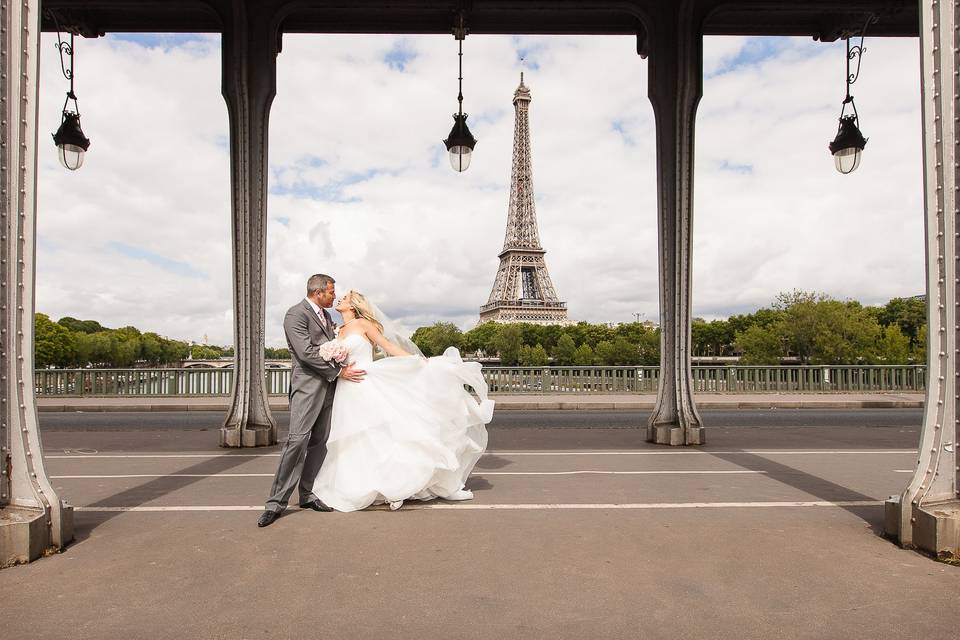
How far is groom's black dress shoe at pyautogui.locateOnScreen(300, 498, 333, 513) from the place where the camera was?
6.19 metres

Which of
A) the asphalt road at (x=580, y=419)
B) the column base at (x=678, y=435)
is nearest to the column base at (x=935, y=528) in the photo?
the column base at (x=678, y=435)

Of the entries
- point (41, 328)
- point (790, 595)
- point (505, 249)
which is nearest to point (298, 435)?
point (790, 595)

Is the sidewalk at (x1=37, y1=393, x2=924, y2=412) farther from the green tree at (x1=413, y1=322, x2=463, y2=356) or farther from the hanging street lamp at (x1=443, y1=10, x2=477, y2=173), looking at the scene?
the green tree at (x1=413, y1=322, x2=463, y2=356)

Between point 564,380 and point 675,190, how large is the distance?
12.9m

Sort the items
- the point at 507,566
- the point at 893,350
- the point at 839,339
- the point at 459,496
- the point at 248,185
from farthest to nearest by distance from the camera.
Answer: the point at 893,350 < the point at 839,339 < the point at 248,185 < the point at 459,496 < the point at 507,566

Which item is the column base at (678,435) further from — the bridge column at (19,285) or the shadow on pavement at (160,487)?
the bridge column at (19,285)

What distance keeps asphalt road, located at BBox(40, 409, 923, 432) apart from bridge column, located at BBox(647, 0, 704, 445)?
325cm

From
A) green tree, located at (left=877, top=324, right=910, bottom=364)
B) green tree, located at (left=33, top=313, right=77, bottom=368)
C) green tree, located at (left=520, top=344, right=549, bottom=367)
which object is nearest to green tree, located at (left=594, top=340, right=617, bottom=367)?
green tree, located at (left=520, top=344, right=549, bottom=367)

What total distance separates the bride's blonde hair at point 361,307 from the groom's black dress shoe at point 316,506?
164 cm

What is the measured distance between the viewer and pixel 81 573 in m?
4.47

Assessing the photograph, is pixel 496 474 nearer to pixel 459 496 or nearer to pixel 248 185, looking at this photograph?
pixel 459 496

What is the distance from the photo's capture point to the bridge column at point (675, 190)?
34.3ft

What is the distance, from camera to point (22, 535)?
4.64 m

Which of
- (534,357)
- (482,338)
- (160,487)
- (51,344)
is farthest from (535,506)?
(482,338)
